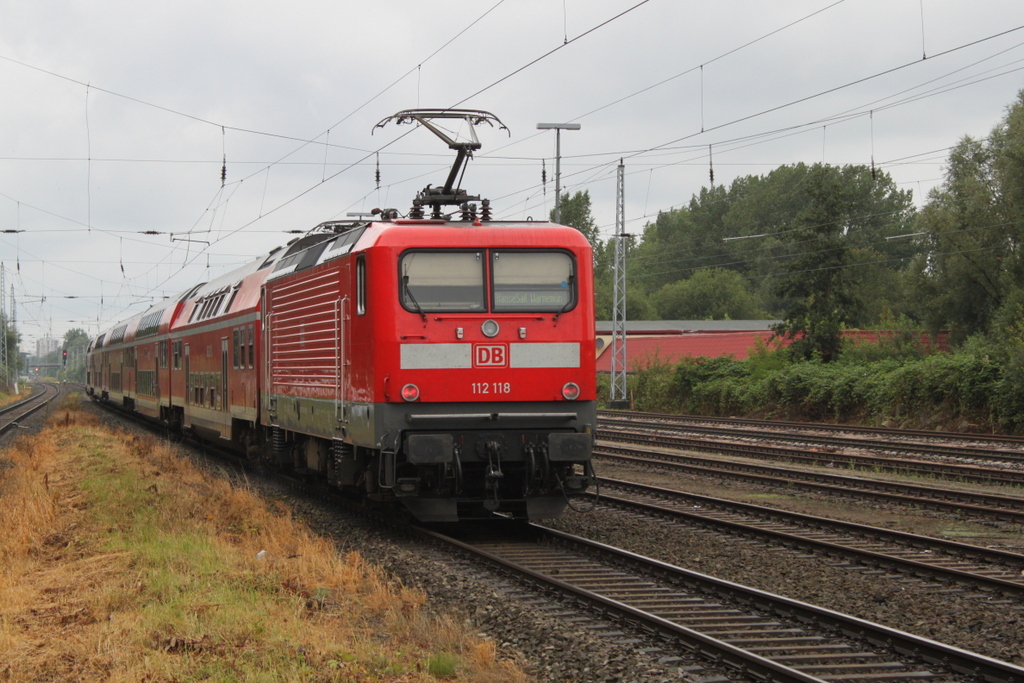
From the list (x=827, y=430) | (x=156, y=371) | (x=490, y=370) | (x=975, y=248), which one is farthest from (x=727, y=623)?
(x=975, y=248)

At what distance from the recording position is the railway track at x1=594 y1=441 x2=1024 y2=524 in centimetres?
1269

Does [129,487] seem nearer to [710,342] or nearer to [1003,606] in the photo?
[1003,606]

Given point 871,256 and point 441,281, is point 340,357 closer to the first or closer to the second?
point 441,281

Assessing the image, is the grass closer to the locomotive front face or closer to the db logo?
the locomotive front face

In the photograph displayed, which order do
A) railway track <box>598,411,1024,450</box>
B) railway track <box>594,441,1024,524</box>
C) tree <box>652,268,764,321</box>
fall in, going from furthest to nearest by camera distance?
tree <box>652,268,764,321</box>, railway track <box>598,411,1024,450</box>, railway track <box>594,441,1024,524</box>

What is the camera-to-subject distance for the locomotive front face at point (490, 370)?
10.2m

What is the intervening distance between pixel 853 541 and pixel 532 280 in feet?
13.7

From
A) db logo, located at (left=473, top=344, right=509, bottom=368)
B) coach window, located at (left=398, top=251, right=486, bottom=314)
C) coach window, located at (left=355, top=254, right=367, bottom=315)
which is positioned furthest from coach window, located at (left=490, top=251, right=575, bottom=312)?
coach window, located at (left=355, top=254, right=367, bottom=315)

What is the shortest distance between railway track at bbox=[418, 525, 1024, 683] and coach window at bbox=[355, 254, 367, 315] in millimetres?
2658

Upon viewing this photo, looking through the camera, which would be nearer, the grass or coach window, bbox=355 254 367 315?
the grass

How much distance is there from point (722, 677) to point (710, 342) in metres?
43.3

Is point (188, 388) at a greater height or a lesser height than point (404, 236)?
lesser

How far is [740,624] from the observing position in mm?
7277

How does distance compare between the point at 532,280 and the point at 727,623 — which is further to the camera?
the point at 532,280
